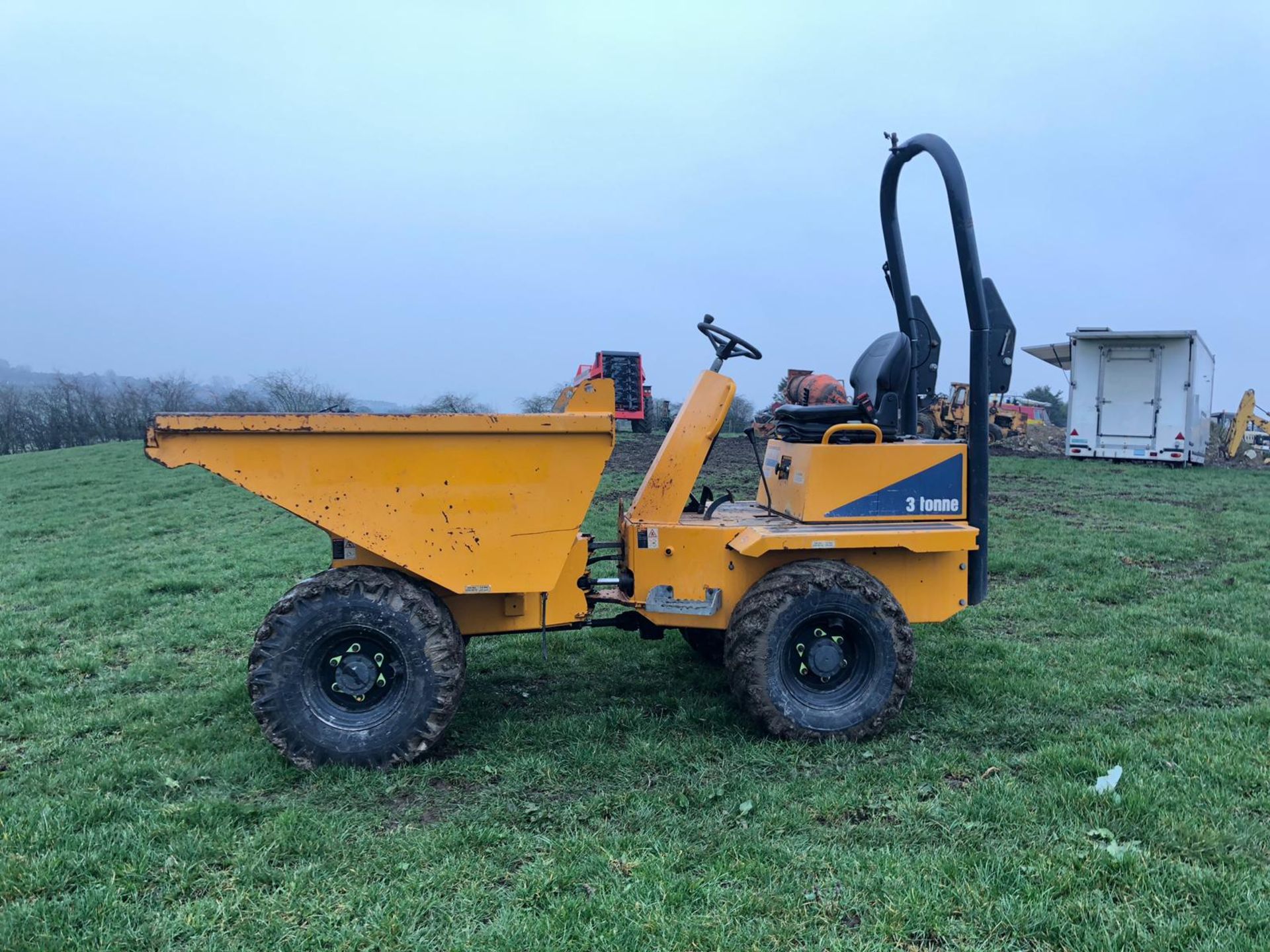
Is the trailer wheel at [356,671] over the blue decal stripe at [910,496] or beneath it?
beneath

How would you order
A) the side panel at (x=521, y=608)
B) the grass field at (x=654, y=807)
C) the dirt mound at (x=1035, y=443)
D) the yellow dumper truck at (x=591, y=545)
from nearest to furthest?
the grass field at (x=654, y=807), the yellow dumper truck at (x=591, y=545), the side panel at (x=521, y=608), the dirt mound at (x=1035, y=443)

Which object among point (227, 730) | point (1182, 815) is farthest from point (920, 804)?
point (227, 730)

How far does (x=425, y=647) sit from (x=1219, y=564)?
7811 millimetres

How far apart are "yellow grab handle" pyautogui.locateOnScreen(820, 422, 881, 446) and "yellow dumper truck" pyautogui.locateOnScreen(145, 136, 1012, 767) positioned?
1 centimetres

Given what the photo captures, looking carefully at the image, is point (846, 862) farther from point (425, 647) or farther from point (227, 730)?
point (227, 730)

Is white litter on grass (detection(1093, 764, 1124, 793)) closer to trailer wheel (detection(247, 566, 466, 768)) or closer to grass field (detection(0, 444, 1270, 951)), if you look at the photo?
grass field (detection(0, 444, 1270, 951))

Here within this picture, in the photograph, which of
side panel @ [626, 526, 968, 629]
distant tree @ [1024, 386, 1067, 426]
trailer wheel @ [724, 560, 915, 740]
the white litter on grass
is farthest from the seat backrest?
distant tree @ [1024, 386, 1067, 426]

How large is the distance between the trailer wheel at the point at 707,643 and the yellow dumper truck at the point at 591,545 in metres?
0.45

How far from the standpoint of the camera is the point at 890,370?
464cm

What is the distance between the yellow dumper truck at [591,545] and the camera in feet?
12.5

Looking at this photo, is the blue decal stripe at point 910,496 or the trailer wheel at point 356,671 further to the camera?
the blue decal stripe at point 910,496

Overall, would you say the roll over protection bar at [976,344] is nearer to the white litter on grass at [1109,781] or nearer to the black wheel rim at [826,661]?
the black wheel rim at [826,661]

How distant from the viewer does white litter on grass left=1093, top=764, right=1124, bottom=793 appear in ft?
11.4

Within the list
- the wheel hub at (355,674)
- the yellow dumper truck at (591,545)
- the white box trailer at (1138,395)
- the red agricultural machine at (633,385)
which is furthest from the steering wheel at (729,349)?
the white box trailer at (1138,395)
